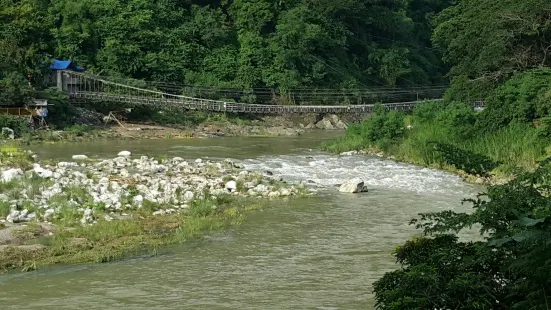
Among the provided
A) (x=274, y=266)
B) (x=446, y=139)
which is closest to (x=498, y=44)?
(x=446, y=139)

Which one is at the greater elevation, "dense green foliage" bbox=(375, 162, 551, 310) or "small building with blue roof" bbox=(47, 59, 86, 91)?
"small building with blue roof" bbox=(47, 59, 86, 91)

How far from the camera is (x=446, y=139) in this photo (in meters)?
23.5

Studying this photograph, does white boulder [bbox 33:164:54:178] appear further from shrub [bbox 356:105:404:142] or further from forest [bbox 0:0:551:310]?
shrub [bbox 356:105:404:142]

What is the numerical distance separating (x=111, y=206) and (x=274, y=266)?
4430mm

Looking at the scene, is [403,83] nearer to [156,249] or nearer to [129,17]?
[129,17]

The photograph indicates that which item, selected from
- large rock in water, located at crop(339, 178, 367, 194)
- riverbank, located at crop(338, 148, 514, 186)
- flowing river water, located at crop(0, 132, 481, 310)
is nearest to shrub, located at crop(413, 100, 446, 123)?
riverbank, located at crop(338, 148, 514, 186)

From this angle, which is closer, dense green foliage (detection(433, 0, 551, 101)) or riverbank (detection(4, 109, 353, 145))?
dense green foliage (detection(433, 0, 551, 101))

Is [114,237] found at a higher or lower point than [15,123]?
lower

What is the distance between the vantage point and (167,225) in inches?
503

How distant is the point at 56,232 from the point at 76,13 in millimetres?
37608

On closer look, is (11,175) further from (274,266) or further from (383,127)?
(383,127)

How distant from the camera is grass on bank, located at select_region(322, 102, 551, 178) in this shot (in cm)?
1978

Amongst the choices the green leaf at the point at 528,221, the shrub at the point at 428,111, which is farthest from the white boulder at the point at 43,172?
the shrub at the point at 428,111

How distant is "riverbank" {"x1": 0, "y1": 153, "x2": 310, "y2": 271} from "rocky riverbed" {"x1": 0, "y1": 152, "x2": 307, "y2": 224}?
0.02 meters
